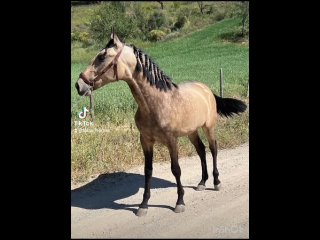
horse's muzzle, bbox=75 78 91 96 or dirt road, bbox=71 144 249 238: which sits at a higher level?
horse's muzzle, bbox=75 78 91 96

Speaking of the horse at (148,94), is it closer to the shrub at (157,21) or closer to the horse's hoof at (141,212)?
the horse's hoof at (141,212)

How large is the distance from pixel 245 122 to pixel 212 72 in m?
10.5

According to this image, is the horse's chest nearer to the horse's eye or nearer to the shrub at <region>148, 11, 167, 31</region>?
the horse's eye

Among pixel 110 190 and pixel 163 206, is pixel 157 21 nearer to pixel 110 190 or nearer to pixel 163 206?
pixel 110 190

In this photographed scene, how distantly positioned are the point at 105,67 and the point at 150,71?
1.93 feet

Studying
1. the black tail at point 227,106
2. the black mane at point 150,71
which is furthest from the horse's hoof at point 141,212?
the black tail at point 227,106

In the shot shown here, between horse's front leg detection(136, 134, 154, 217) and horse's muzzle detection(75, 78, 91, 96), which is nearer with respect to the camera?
horse's muzzle detection(75, 78, 91, 96)

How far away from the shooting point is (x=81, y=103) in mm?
12508

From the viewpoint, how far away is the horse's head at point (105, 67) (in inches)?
184

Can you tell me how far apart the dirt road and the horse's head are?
150 centimetres

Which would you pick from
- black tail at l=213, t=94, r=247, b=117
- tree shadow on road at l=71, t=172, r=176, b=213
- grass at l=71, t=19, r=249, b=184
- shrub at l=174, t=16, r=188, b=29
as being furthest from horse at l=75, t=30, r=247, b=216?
shrub at l=174, t=16, r=188, b=29

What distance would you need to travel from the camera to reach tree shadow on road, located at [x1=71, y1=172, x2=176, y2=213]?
561 cm

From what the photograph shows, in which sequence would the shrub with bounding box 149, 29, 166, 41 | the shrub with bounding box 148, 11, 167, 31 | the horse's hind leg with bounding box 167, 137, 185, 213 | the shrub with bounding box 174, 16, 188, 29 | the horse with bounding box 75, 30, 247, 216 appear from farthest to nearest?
the shrub with bounding box 174, 16, 188, 29, the shrub with bounding box 148, 11, 167, 31, the shrub with bounding box 149, 29, 166, 41, the horse's hind leg with bounding box 167, 137, 185, 213, the horse with bounding box 75, 30, 247, 216
